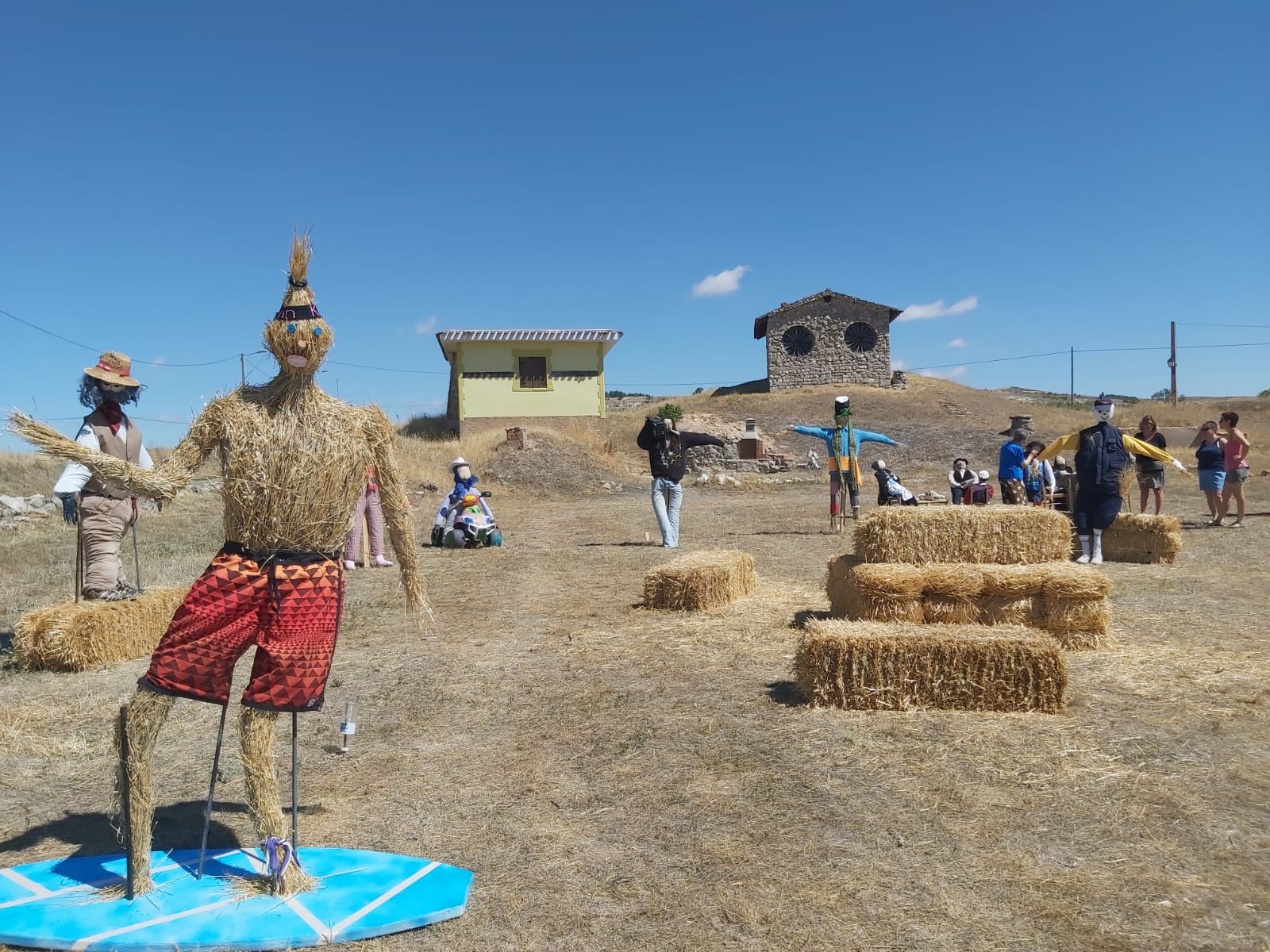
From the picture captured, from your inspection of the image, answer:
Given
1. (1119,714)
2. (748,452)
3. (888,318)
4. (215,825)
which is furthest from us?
(888,318)

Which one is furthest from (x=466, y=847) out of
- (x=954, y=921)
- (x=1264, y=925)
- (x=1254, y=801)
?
(x=1254, y=801)

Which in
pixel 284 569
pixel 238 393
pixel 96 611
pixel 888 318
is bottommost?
pixel 96 611

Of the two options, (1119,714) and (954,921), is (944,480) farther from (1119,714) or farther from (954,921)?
(954,921)

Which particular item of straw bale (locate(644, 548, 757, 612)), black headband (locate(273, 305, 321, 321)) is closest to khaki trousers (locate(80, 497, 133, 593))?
black headband (locate(273, 305, 321, 321))

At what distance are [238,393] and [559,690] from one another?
323 centimetres

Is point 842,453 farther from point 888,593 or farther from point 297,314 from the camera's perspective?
point 297,314

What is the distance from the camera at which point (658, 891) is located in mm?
3424

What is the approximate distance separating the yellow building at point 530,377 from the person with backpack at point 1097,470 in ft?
81.4

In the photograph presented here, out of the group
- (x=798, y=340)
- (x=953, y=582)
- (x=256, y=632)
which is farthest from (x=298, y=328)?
(x=798, y=340)

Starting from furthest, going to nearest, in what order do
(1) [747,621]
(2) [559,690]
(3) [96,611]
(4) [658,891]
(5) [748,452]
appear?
(5) [748,452]
(1) [747,621]
(3) [96,611]
(2) [559,690]
(4) [658,891]

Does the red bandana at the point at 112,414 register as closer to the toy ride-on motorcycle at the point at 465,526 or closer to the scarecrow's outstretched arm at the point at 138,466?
the scarecrow's outstretched arm at the point at 138,466

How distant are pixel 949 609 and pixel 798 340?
39499mm

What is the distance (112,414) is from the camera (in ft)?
21.6

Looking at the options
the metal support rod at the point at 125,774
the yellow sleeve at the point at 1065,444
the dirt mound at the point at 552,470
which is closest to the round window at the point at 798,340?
the dirt mound at the point at 552,470
